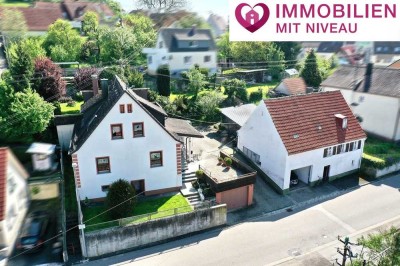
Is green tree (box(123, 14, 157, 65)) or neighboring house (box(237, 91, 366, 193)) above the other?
green tree (box(123, 14, 157, 65))

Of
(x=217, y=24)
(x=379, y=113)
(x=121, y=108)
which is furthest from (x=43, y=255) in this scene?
(x=379, y=113)

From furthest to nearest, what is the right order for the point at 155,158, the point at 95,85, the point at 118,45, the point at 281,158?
the point at 118,45 → the point at 95,85 → the point at 281,158 → the point at 155,158

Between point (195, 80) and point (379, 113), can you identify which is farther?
point (195, 80)

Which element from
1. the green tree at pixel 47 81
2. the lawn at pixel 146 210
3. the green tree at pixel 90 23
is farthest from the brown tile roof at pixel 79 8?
the lawn at pixel 146 210

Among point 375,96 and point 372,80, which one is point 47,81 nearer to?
point 375,96

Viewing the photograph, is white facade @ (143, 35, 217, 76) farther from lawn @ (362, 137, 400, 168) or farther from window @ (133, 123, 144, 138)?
window @ (133, 123, 144, 138)

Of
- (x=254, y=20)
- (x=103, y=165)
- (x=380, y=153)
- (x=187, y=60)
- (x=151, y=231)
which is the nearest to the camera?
(x=254, y=20)

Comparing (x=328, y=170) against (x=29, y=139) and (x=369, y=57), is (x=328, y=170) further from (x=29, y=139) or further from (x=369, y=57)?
(x=29, y=139)

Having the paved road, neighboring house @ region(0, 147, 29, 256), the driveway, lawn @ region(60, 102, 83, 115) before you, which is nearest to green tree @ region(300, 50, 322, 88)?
the paved road
